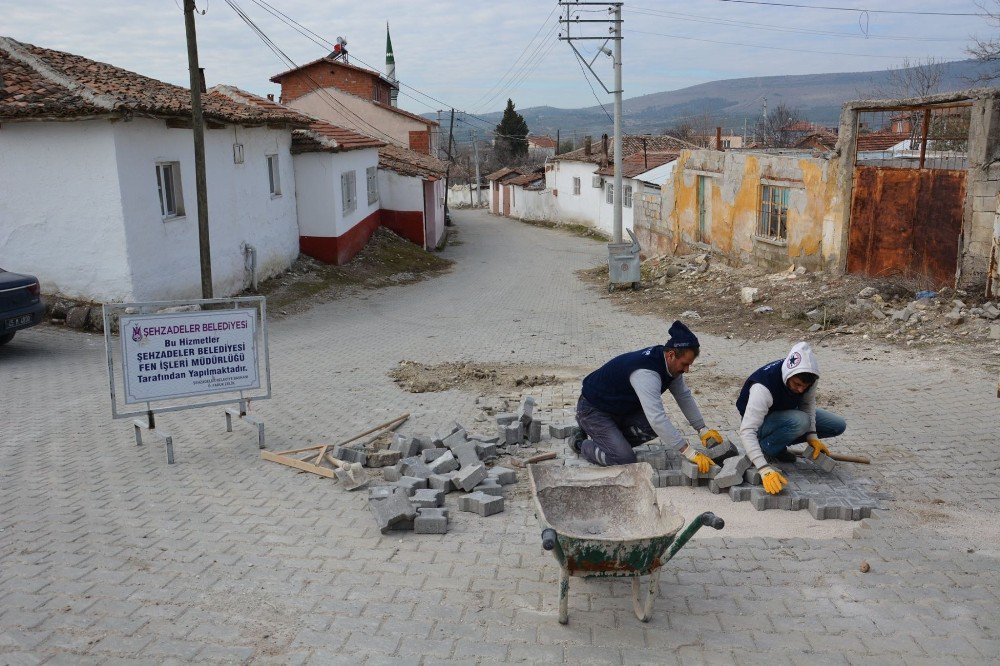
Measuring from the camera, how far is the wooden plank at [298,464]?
6730mm

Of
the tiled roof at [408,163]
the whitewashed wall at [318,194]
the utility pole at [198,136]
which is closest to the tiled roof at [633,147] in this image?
the tiled roof at [408,163]

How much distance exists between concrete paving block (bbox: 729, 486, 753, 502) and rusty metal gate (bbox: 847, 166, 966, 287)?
9278mm

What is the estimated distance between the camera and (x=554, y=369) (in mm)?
11344

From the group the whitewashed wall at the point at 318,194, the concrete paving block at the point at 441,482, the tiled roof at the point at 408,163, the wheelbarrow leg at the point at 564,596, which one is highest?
the tiled roof at the point at 408,163

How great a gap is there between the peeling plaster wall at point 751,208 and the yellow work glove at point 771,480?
10.6m

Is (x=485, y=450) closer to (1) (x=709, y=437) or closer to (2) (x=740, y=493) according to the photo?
(1) (x=709, y=437)

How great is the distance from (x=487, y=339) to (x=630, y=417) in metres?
8.17

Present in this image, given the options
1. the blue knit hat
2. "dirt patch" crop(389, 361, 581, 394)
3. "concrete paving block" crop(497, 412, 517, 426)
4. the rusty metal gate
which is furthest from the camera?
the rusty metal gate

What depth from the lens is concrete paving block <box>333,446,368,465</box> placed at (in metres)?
6.96

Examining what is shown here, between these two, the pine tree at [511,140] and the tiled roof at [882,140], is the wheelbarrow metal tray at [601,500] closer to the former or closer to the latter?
the tiled roof at [882,140]

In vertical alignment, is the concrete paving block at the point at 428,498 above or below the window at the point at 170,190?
below

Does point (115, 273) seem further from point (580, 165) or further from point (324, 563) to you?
point (580, 165)

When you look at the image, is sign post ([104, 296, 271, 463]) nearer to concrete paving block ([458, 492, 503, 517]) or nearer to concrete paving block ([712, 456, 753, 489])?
concrete paving block ([458, 492, 503, 517])

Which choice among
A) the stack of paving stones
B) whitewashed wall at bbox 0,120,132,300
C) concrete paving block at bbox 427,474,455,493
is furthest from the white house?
concrete paving block at bbox 427,474,455,493
